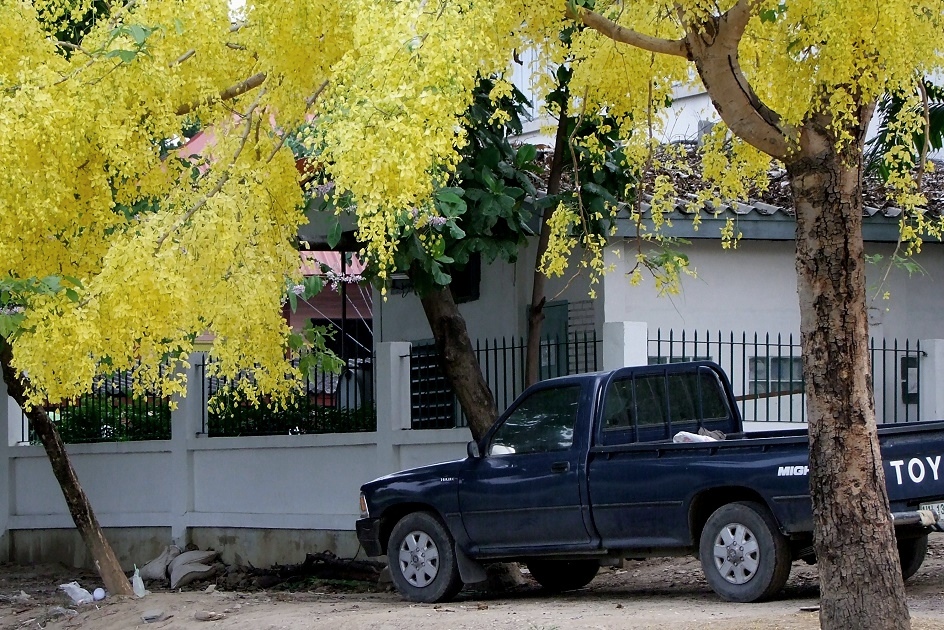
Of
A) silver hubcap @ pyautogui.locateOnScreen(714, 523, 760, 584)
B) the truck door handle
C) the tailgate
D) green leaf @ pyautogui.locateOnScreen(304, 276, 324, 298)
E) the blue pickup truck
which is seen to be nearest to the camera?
the tailgate

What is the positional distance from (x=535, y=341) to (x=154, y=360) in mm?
5515

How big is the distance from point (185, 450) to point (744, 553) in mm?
8873

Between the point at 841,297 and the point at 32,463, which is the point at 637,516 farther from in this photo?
the point at 32,463

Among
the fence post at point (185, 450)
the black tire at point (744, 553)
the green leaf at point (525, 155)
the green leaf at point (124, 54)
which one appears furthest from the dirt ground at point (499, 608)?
the green leaf at point (124, 54)

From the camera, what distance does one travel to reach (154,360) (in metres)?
9.16

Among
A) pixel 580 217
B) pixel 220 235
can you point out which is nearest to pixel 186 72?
pixel 220 235

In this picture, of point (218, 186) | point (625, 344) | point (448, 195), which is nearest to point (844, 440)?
point (218, 186)

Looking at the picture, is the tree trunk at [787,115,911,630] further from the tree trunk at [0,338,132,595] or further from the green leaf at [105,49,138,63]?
the tree trunk at [0,338,132,595]

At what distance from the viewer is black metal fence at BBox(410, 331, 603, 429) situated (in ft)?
48.2

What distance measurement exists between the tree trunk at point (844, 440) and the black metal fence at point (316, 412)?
857cm

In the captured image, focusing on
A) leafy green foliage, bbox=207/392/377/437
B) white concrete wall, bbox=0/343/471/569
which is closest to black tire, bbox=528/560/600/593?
white concrete wall, bbox=0/343/471/569

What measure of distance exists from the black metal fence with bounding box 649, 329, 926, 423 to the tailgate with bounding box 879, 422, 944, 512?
4.18 meters

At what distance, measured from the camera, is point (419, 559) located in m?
11.7

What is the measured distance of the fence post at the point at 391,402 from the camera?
14.9 m
